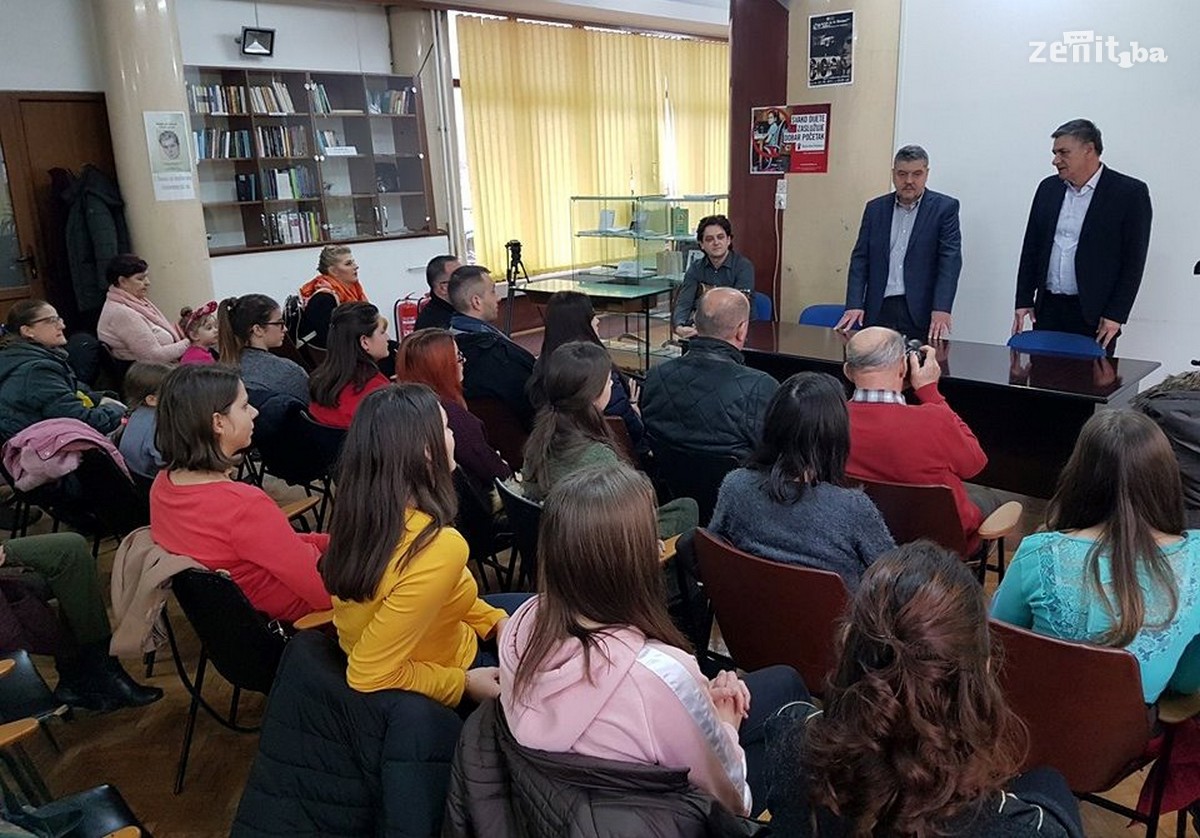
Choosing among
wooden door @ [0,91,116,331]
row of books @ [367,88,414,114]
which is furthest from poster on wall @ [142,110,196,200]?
row of books @ [367,88,414,114]

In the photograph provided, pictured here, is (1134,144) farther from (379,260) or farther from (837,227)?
(379,260)

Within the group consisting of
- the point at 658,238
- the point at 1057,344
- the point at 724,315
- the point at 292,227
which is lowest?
the point at 1057,344

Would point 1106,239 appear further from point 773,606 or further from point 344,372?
point 344,372

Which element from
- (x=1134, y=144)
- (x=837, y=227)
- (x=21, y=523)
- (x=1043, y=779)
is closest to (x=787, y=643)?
(x=1043, y=779)

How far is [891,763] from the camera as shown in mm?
948

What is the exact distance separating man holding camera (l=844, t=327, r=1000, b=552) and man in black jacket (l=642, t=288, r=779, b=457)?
285 millimetres

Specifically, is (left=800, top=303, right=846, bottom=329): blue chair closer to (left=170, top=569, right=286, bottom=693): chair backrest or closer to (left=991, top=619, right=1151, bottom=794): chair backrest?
(left=991, top=619, right=1151, bottom=794): chair backrest

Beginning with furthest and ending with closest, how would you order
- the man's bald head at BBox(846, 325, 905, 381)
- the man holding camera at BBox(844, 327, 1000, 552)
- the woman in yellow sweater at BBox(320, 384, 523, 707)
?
the man's bald head at BBox(846, 325, 905, 381), the man holding camera at BBox(844, 327, 1000, 552), the woman in yellow sweater at BBox(320, 384, 523, 707)

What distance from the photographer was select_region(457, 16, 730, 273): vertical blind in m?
7.95

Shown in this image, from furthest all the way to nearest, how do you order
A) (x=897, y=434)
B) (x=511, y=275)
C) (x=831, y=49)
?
(x=511, y=275) → (x=831, y=49) → (x=897, y=434)

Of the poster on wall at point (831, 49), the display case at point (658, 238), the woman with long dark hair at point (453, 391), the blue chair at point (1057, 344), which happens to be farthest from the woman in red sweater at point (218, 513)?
the poster on wall at point (831, 49)

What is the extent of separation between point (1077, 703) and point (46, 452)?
3.00m

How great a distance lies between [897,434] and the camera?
2.29 metres

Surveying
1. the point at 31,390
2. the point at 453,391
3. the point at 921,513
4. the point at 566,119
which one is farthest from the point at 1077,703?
the point at 566,119
